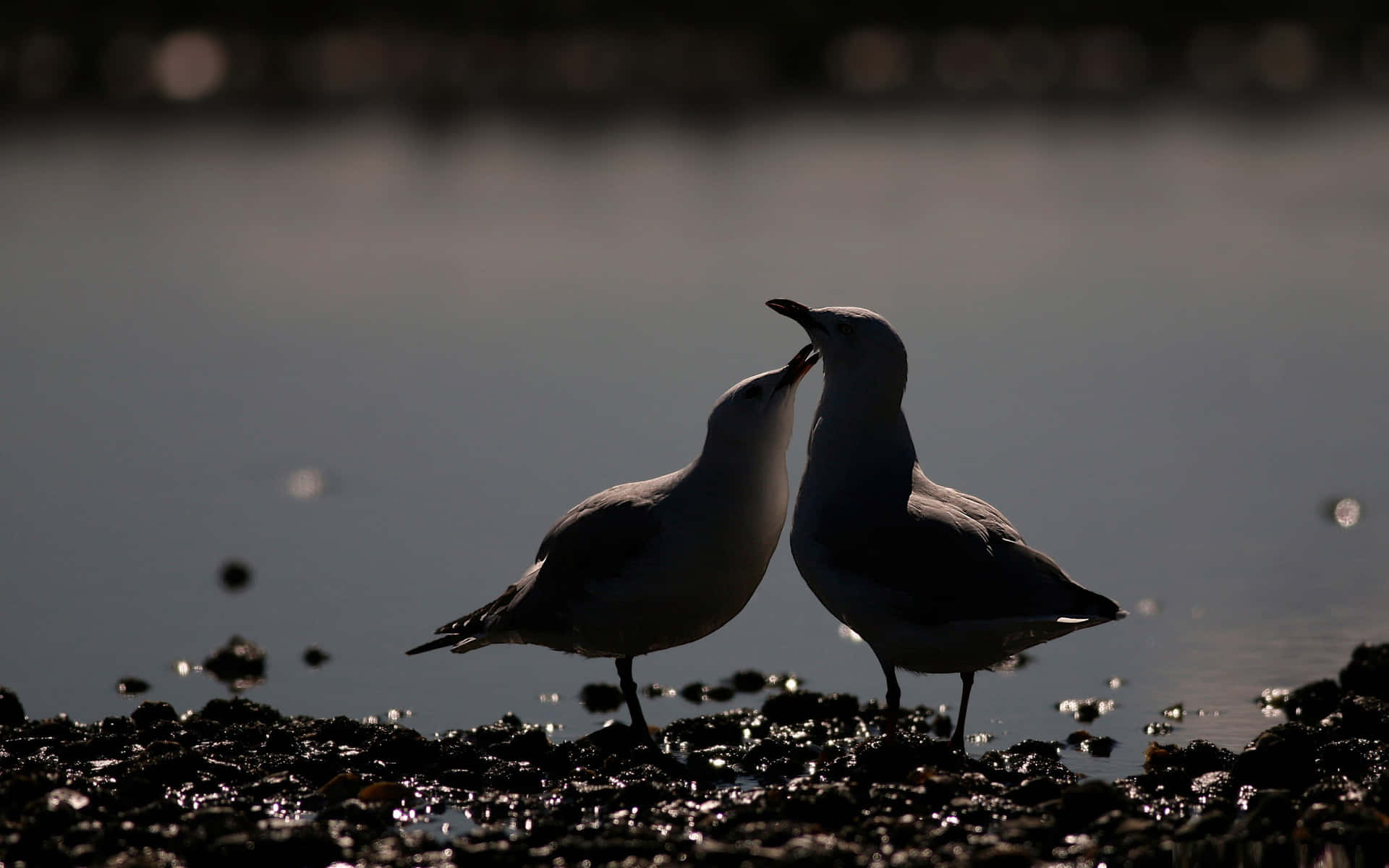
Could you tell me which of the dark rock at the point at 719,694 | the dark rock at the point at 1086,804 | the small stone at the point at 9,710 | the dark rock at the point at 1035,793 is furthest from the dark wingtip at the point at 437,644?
the dark rock at the point at 1086,804

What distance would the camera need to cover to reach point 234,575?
992cm

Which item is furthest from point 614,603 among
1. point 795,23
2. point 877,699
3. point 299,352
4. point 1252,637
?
point 795,23

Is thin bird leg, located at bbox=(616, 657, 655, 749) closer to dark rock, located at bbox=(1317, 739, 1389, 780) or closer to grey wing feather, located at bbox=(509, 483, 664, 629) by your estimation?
grey wing feather, located at bbox=(509, 483, 664, 629)

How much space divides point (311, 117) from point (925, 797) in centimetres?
2852

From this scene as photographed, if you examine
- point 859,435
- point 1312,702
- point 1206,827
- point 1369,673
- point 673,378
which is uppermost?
point 673,378

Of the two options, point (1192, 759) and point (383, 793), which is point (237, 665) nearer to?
point (383, 793)

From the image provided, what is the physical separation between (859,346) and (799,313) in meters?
0.35

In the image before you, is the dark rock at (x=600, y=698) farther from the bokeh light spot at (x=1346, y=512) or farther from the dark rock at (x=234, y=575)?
the bokeh light spot at (x=1346, y=512)

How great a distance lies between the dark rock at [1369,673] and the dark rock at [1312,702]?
0.07 meters

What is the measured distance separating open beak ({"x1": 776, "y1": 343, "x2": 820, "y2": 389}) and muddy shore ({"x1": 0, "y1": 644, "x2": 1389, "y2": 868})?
57.8 inches

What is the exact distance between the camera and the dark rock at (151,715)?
24.4ft

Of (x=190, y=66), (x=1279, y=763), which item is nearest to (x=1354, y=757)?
(x=1279, y=763)

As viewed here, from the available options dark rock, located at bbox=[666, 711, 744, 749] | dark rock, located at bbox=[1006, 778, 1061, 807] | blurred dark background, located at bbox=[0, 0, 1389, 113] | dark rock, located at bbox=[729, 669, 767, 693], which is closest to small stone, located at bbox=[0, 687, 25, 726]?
dark rock, located at bbox=[666, 711, 744, 749]

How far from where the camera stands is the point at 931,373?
43.2 feet
